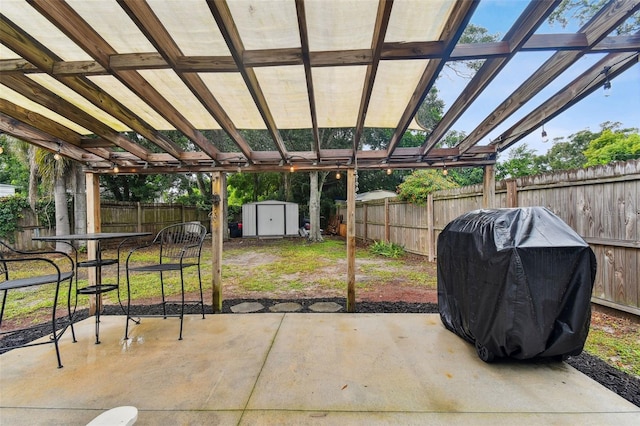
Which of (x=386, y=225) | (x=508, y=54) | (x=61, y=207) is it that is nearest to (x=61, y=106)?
(x=508, y=54)

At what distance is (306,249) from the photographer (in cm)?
914

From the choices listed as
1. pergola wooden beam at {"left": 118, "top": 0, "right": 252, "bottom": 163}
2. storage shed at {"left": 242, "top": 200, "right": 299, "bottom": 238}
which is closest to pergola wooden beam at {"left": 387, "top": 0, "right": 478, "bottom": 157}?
pergola wooden beam at {"left": 118, "top": 0, "right": 252, "bottom": 163}

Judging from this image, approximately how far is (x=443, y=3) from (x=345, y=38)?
0.52m

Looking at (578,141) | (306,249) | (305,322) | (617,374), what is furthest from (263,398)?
(578,141)

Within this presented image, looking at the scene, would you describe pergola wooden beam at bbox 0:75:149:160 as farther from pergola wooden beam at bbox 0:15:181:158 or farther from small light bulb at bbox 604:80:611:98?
small light bulb at bbox 604:80:611:98

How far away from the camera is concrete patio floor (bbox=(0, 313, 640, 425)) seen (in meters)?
1.65

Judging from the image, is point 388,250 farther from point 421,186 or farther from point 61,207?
point 61,207

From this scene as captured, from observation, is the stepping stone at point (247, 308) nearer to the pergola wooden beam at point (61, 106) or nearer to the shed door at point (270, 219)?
the pergola wooden beam at point (61, 106)

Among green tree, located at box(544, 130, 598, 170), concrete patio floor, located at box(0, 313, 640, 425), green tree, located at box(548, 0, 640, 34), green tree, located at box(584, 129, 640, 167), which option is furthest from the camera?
green tree, located at box(544, 130, 598, 170)

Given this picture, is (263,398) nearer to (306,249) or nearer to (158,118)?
(158,118)

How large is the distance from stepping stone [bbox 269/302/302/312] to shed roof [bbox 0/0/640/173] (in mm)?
2232

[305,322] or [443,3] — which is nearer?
[443,3]

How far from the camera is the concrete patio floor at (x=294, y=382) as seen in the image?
64.8 inches

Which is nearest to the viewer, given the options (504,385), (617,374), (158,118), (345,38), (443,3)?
(443,3)
